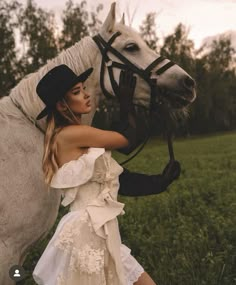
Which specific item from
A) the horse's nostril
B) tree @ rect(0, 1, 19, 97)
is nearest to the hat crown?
the horse's nostril

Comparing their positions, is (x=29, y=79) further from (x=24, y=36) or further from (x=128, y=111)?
(x=24, y=36)

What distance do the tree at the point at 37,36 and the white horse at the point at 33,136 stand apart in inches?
1134

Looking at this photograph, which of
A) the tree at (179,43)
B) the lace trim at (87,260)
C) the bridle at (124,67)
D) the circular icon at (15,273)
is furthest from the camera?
the tree at (179,43)

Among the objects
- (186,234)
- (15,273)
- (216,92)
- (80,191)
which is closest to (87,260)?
(80,191)

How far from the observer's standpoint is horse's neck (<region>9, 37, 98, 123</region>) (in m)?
3.50

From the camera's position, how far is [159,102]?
3654mm

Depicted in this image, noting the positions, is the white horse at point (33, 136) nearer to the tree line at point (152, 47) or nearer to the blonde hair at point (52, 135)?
the blonde hair at point (52, 135)

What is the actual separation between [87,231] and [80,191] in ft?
0.79

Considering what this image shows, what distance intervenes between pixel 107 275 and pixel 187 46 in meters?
44.5

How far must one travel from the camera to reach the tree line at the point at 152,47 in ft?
101

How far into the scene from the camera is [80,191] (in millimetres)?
3037

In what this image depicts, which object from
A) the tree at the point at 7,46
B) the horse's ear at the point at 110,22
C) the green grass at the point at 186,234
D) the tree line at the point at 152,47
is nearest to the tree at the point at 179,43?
the tree line at the point at 152,47

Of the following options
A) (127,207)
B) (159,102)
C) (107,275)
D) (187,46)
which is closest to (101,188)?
(107,275)

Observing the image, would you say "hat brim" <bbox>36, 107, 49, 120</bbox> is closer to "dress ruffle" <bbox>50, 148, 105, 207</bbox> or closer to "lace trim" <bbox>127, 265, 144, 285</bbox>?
"dress ruffle" <bbox>50, 148, 105, 207</bbox>
